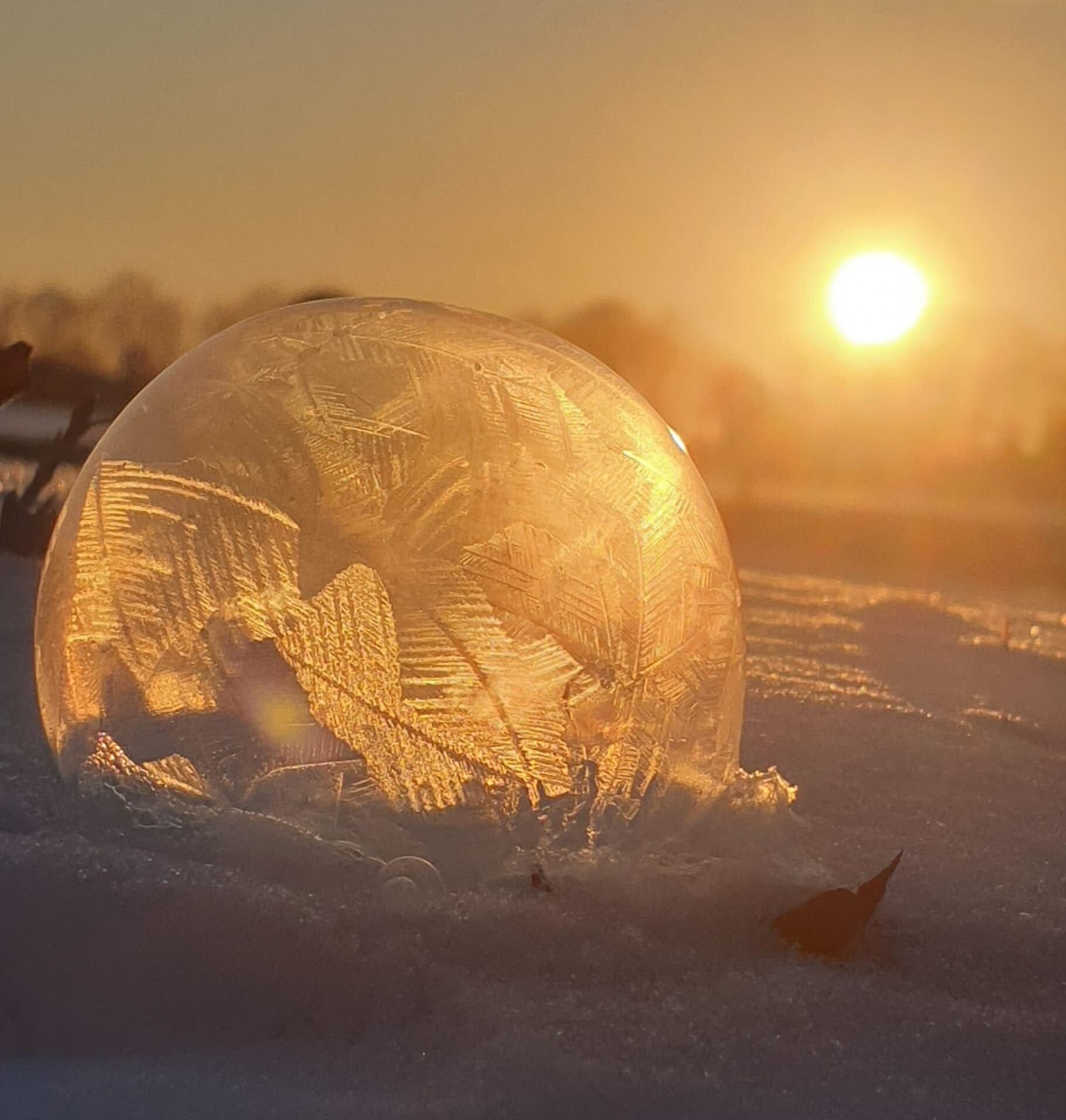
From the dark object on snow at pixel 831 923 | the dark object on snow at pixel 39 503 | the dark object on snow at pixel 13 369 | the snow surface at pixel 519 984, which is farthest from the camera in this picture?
the dark object on snow at pixel 39 503

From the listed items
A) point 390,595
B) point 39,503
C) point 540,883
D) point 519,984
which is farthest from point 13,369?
point 519,984

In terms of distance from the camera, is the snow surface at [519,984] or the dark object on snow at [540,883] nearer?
the snow surface at [519,984]

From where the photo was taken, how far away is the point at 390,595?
13.0 ft

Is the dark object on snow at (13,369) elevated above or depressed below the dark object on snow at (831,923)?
above

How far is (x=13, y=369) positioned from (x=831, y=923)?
261 inches

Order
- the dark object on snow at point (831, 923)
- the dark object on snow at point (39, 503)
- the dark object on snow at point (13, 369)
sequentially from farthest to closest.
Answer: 1. the dark object on snow at point (39, 503)
2. the dark object on snow at point (13, 369)
3. the dark object on snow at point (831, 923)

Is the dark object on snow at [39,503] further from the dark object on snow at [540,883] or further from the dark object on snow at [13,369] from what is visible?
the dark object on snow at [540,883]

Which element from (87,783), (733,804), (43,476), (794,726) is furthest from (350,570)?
(43,476)

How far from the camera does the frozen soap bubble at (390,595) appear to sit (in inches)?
156

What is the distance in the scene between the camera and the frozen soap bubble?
397 cm

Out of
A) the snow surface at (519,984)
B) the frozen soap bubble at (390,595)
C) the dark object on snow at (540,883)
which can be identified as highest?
the frozen soap bubble at (390,595)

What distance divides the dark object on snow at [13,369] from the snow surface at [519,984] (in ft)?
13.4

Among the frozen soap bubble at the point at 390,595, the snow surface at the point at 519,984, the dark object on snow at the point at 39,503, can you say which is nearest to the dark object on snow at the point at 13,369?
the dark object on snow at the point at 39,503

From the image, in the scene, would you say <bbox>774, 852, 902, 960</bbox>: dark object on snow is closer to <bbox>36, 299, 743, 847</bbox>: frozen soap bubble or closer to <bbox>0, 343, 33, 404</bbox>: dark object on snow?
<bbox>36, 299, 743, 847</bbox>: frozen soap bubble
